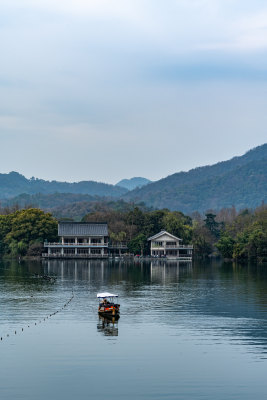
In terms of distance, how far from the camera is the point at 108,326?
41.2 metres

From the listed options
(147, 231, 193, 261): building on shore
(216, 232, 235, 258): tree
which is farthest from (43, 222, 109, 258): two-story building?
(216, 232, 235, 258): tree

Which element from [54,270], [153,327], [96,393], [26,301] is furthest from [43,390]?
[54,270]

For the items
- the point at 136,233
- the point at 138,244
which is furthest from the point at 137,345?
the point at 136,233

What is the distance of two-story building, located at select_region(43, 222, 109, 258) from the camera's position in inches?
4834

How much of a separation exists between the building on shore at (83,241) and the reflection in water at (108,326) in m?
78.8

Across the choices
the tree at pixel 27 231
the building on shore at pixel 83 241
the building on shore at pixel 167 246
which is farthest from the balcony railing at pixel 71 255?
the building on shore at pixel 167 246

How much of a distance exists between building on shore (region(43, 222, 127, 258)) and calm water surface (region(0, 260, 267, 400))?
6020 cm

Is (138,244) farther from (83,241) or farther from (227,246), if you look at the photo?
(227,246)

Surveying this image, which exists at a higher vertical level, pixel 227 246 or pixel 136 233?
pixel 136 233

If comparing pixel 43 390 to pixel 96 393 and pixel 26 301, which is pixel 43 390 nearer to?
pixel 96 393

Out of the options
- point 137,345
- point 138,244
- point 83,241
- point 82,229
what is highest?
point 82,229

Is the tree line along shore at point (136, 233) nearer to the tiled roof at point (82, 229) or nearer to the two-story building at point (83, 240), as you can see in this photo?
the tiled roof at point (82, 229)

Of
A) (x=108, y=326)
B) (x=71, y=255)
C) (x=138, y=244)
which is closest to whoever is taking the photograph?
(x=108, y=326)

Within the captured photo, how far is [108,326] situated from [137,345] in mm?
6052
